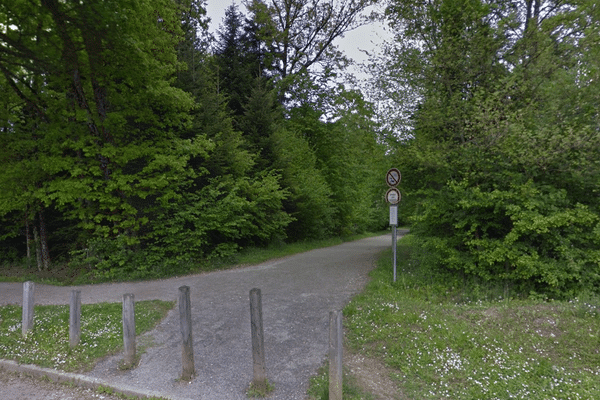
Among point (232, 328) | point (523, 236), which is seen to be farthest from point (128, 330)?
point (523, 236)

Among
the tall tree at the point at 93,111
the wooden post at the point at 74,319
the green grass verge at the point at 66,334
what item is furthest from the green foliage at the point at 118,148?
the wooden post at the point at 74,319

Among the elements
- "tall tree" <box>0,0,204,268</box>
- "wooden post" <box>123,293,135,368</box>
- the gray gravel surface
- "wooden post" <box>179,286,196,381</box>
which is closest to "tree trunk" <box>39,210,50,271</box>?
"tall tree" <box>0,0,204,268</box>

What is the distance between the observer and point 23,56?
834 cm

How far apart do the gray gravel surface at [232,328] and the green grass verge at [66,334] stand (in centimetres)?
29

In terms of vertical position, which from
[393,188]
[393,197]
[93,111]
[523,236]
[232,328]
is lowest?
[232,328]

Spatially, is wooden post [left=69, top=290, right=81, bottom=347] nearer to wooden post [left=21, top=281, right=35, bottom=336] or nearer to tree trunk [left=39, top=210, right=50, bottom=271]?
wooden post [left=21, top=281, right=35, bottom=336]

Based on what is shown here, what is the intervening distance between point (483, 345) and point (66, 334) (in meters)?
6.16

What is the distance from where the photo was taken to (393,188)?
320 inches

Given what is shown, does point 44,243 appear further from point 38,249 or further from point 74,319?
point 74,319

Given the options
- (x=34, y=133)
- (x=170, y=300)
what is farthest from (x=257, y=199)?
(x=34, y=133)

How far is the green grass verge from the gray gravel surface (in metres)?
0.29

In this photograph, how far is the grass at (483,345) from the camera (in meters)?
3.76

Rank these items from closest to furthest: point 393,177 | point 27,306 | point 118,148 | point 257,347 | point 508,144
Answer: point 257,347 → point 27,306 → point 508,144 → point 393,177 → point 118,148

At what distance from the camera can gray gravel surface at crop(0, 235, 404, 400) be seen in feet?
13.1
